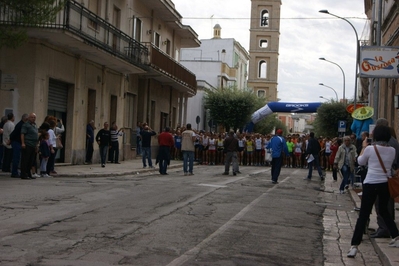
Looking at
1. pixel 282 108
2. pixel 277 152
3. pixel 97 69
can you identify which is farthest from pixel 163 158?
pixel 282 108

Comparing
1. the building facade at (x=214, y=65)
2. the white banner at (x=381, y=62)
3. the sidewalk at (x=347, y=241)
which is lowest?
the sidewalk at (x=347, y=241)

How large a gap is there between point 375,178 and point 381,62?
9821mm

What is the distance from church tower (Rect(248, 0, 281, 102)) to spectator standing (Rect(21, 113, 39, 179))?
75614 millimetres

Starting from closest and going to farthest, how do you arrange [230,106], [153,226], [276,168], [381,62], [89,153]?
1. [153,226]
2. [381,62]
3. [276,168]
4. [89,153]
5. [230,106]

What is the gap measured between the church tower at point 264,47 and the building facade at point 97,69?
2093 inches

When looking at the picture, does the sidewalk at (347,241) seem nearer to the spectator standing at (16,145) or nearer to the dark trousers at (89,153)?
the spectator standing at (16,145)

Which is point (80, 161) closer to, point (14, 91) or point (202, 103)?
point (14, 91)

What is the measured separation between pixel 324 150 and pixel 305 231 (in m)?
25.3

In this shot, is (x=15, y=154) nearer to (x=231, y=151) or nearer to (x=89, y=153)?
(x=89, y=153)

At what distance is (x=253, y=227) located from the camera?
428 inches

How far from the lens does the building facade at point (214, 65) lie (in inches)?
2404

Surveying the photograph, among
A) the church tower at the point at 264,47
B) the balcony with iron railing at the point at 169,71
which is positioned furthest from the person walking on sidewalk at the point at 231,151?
the church tower at the point at 264,47

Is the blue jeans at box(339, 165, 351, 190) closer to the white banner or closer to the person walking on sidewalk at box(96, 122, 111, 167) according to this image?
the white banner

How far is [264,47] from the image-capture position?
323ft
